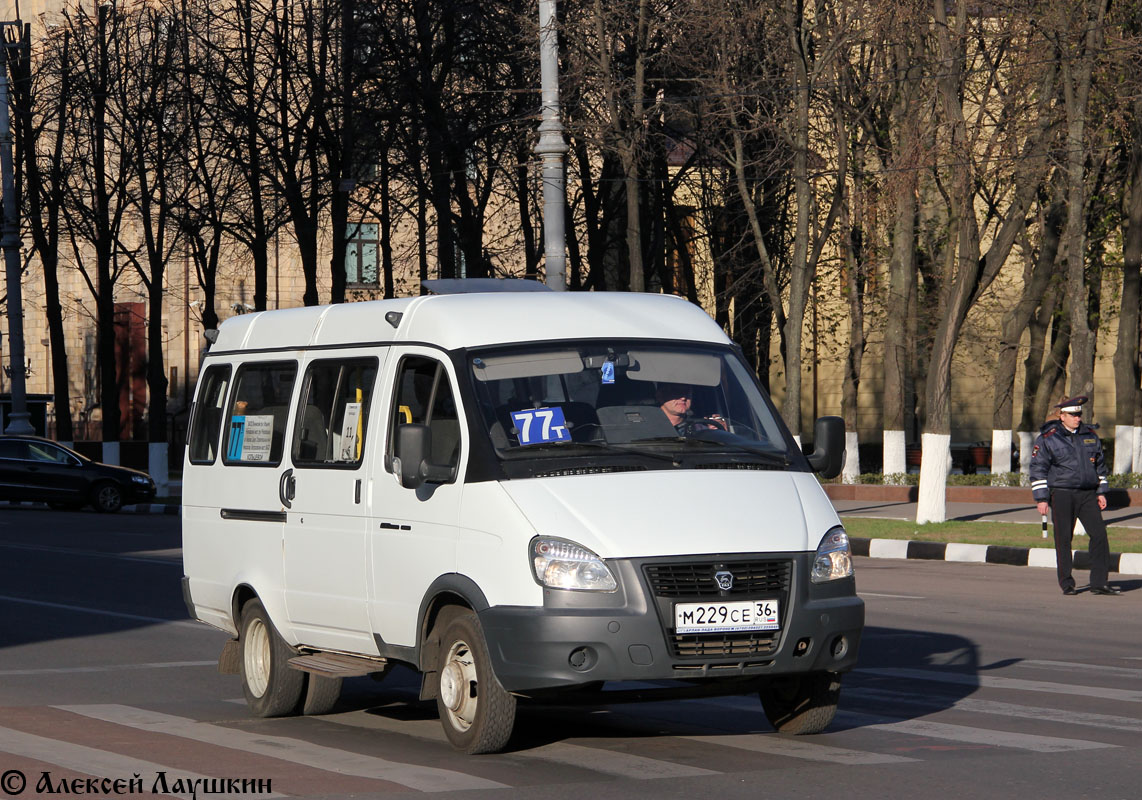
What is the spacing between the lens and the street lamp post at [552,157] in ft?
65.5

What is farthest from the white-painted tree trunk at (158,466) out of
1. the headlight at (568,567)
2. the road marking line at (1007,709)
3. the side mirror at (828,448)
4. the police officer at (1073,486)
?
the headlight at (568,567)

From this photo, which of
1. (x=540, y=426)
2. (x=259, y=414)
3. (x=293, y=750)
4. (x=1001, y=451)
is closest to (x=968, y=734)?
(x=540, y=426)

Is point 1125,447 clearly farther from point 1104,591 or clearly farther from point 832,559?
point 832,559

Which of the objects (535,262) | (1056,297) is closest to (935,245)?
(1056,297)

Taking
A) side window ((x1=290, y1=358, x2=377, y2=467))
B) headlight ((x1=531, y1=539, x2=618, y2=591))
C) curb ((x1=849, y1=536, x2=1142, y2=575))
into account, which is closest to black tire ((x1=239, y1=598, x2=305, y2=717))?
side window ((x1=290, y1=358, x2=377, y2=467))

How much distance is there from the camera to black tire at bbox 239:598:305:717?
31.0 feet

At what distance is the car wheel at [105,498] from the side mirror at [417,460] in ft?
90.7

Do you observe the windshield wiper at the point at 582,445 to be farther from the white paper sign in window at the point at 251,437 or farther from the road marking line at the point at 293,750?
the white paper sign in window at the point at 251,437

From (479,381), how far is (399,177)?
96.3 feet

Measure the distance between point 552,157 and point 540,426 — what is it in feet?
41.9

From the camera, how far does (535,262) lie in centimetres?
4028

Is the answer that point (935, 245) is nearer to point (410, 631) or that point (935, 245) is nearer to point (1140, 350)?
point (1140, 350)

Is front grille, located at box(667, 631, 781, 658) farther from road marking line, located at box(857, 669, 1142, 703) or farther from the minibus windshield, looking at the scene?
road marking line, located at box(857, 669, 1142, 703)

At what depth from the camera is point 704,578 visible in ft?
24.6
